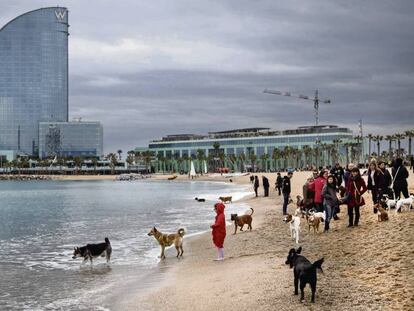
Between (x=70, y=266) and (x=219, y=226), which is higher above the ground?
(x=219, y=226)

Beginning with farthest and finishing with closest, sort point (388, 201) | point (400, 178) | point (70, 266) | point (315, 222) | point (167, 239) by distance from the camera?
point (400, 178)
point (388, 201)
point (315, 222)
point (167, 239)
point (70, 266)

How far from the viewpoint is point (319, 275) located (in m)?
12.2

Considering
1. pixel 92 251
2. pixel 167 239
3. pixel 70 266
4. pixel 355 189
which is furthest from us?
pixel 167 239

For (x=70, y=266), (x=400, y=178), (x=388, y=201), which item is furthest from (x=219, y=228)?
(x=400, y=178)

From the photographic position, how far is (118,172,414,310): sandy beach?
1046 centimetres

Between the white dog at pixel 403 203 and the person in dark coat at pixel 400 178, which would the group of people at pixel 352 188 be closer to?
the person in dark coat at pixel 400 178

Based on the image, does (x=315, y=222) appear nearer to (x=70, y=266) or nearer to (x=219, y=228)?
(x=219, y=228)

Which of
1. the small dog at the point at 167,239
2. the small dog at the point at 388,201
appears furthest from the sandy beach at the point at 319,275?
the small dog at the point at 388,201

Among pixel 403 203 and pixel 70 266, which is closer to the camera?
pixel 70 266

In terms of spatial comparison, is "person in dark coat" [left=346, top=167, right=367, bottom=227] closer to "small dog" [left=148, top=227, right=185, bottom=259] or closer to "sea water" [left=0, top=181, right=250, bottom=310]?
"small dog" [left=148, top=227, right=185, bottom=259]

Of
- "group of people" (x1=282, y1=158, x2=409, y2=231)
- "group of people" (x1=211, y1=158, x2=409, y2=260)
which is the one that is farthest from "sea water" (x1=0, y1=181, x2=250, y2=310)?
"group of people" (x1=282, y1=158, x2=409, y2=231)

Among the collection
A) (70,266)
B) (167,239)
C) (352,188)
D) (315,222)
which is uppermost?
(352,188)

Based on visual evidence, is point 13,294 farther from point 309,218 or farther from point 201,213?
point 201,213

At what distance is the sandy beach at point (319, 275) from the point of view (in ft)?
34.3
